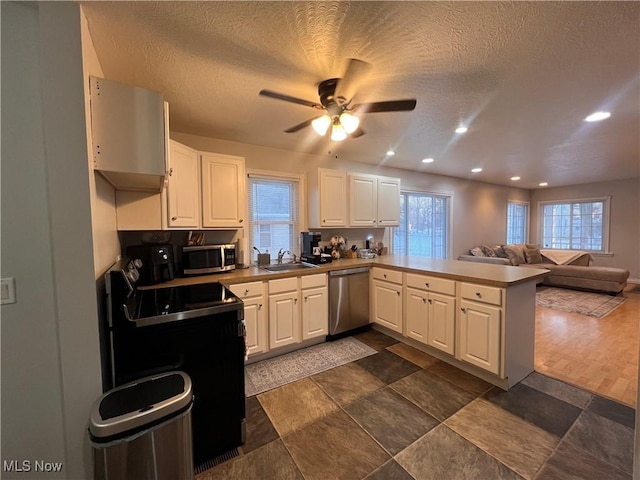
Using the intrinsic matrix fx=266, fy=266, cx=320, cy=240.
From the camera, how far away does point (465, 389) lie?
7.37 feet

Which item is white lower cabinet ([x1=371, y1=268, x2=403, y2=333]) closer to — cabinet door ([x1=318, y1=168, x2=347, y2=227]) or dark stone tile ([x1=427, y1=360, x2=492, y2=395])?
dark stone tile ([x1=427, y1=360, x2=492, y2=395])

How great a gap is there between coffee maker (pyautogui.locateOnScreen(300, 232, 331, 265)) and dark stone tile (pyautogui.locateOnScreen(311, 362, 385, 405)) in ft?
4.23

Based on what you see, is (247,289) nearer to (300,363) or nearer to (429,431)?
(300,363)

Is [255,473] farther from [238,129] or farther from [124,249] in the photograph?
[238,129]

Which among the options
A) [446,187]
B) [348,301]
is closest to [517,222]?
[446,187]

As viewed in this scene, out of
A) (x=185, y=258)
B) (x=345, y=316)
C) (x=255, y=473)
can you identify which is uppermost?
(x=185, y=258)

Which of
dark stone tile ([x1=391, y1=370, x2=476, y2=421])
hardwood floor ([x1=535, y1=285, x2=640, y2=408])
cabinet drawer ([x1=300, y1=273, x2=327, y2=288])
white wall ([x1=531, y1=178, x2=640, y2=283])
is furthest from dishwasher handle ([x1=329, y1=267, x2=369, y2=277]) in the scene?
white wall ([x1=531, y1=178, x2=640, y2=283])

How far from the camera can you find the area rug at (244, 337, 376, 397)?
94.0 inches

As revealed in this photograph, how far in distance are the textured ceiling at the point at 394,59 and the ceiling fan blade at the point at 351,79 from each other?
0.06 m

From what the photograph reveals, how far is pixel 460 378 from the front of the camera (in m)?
2.40

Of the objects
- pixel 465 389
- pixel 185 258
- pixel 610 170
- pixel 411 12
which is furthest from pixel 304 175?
pixel 610 170

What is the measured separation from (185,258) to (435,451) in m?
2.48

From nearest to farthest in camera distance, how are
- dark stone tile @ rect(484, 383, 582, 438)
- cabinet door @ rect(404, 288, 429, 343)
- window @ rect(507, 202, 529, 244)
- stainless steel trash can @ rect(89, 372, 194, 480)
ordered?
stainless steel trash can @ rect(89, 372, 194, 480), dark stone tile @ rect(484, 383, 582, 438), cabinet door @ rect(404, 288, 429, 343), window @ rect(507, 202, 529, 244)

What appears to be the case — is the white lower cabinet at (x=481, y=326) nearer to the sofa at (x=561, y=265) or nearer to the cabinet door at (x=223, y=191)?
the cabinet door at (x=223, y=191)
